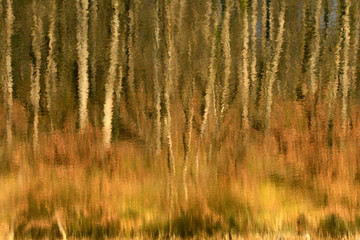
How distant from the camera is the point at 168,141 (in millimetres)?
6738

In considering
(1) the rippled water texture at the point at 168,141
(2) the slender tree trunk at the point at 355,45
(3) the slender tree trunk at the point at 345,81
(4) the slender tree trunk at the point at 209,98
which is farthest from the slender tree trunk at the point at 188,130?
(2) the slender tree trunk at the point at 355,45

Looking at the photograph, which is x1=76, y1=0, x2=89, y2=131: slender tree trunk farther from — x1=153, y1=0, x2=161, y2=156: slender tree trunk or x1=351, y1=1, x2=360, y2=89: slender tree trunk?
x1=351, y1=1, x2=360, y2=89: slender tree trunk

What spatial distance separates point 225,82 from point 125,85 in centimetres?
325

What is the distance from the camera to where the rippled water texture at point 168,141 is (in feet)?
17.2

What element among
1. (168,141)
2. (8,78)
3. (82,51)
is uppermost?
(82,51)

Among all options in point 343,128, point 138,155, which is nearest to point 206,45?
point 343,128

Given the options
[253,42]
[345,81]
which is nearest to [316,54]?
[253,42]

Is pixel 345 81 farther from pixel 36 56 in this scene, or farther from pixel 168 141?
pixel 36 56

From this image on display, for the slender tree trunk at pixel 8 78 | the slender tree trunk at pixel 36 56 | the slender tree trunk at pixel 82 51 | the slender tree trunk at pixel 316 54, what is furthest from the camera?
the slender tree trunk at pixel 316 54

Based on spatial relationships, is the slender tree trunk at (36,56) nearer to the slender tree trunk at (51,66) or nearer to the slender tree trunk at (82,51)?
the slender tree trunk at (51,66)

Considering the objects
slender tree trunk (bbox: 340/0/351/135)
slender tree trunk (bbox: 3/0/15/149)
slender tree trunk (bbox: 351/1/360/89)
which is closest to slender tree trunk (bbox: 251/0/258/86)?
slender tree trunk (bbox: 340/0/351/135)

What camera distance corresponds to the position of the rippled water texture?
5.23 m

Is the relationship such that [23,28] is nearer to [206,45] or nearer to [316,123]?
[206,45]

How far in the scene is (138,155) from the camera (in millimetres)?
6359
